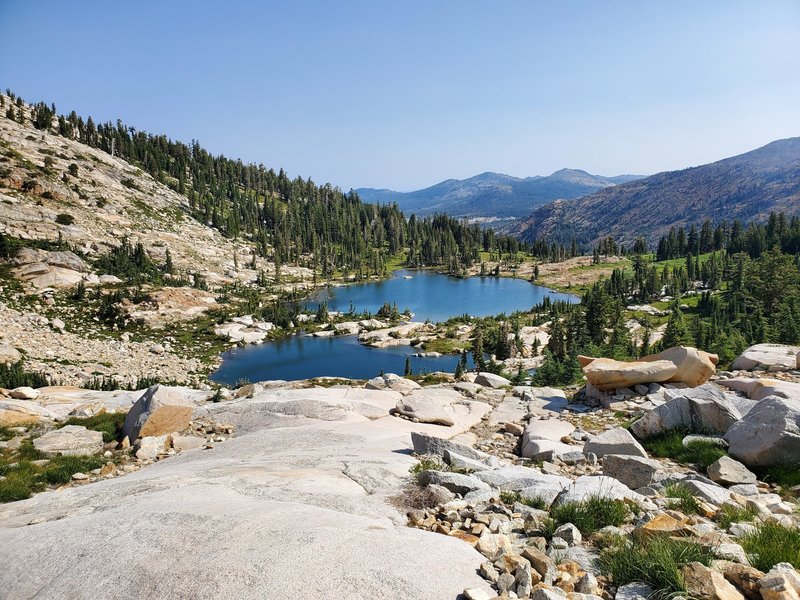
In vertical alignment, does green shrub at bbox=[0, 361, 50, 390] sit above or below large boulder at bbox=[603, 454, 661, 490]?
below

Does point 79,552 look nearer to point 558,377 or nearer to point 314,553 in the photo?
point 314,553

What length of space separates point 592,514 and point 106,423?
1976 cm

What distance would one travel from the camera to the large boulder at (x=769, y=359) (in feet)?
68.2

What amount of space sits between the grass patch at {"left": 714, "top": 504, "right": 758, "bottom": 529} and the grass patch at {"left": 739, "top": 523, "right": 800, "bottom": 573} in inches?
23.9

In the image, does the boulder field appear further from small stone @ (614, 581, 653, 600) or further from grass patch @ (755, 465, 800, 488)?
grass patch @ (755, 465, 800, 488)

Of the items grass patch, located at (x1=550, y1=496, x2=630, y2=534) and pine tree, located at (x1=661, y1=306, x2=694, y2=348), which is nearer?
grass patch, located at (x1=550, y1=496, x2=630, y2=534)

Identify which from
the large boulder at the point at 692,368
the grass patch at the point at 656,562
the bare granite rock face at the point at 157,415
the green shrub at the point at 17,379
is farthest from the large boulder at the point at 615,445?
the green shrub at the point at 17,379

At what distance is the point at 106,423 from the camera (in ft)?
61.4

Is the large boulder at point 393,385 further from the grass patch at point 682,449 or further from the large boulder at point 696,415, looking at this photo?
the grass patch at point 682,449

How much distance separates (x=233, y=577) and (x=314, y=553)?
101cm

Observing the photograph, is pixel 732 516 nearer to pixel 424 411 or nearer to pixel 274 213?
pixel 424 411

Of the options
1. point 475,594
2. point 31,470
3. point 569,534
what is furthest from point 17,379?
point 569,534

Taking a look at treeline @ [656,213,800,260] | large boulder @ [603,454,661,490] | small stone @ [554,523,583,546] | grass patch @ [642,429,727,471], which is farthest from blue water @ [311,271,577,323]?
small stone @ [554,523,583,546]

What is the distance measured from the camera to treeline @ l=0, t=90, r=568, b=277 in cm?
14088
